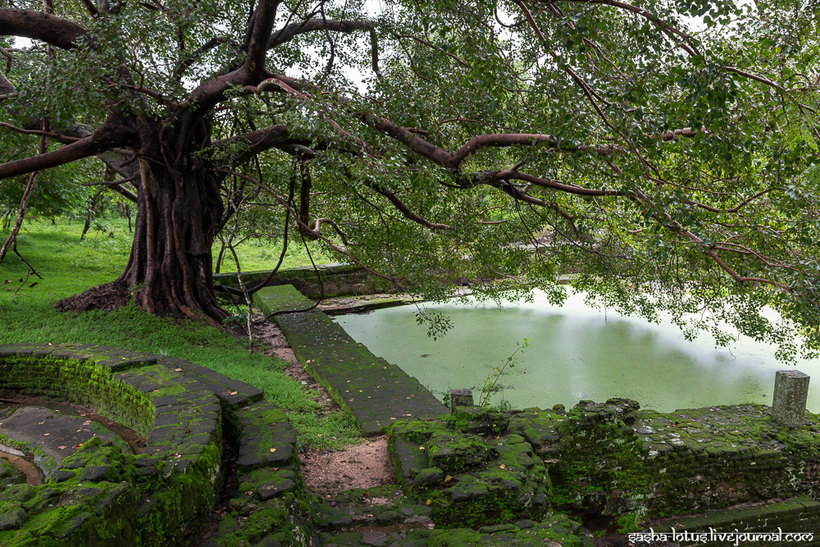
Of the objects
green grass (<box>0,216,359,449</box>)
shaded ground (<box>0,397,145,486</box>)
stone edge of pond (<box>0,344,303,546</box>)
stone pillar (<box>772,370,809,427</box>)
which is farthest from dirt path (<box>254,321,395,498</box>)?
stone pillar (<box>772,370,809,427</box>)

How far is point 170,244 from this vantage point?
7.34 meters

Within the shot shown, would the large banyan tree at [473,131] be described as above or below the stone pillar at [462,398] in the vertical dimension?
above

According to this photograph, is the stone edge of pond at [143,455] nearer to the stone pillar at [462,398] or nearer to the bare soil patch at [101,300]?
the stone pillar at [462,398]

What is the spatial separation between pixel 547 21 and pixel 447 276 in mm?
4618

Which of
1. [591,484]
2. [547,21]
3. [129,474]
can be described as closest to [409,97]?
[547,21]

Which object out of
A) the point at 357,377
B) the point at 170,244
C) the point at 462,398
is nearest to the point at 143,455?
the point at 462,398

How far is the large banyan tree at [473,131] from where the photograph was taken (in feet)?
11.7

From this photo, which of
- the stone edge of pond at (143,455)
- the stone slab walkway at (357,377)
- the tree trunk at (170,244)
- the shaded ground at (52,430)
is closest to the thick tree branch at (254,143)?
the tree trunk at (170,244)

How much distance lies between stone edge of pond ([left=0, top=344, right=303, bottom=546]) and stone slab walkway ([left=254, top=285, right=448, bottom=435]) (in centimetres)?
120

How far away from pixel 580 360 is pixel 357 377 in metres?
4.14

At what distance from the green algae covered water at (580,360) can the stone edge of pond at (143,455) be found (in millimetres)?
3644

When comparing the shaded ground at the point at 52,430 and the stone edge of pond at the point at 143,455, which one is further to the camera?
the shaded ground at the point at 52,430

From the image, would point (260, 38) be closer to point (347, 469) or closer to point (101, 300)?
point (347, 469)

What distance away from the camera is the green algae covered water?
23.2 feet
